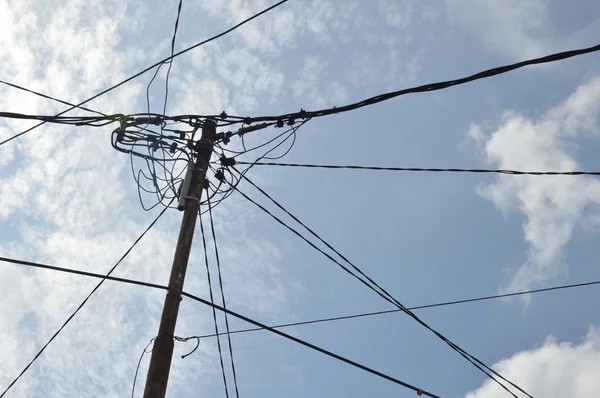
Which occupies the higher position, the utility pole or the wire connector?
the wire connector

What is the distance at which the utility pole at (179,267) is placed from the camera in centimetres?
567

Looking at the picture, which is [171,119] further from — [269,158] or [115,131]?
[269,158]

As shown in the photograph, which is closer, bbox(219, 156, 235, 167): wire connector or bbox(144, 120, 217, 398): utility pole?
bbox(144, 120, 217, 398): utility pole

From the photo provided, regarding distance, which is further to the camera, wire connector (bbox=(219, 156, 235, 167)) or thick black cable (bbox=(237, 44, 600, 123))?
wire connector (bbox=(219, 156, 235, 167))

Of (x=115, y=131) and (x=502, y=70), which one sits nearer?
(x=502, y=70)

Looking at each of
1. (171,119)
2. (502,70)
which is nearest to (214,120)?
(171,119)

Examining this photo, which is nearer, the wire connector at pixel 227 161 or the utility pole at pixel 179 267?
the utility pole at pixel 179 267

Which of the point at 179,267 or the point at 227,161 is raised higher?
the point at 227,161

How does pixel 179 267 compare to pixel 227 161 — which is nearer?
pixel 179 267

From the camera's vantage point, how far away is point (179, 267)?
6340 mm

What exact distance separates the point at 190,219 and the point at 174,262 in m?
0.55

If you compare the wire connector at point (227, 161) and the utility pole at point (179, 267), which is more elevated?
the wire connector at point (227, 161)

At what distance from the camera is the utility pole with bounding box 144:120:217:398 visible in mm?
5668

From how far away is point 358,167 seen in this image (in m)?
7.67
